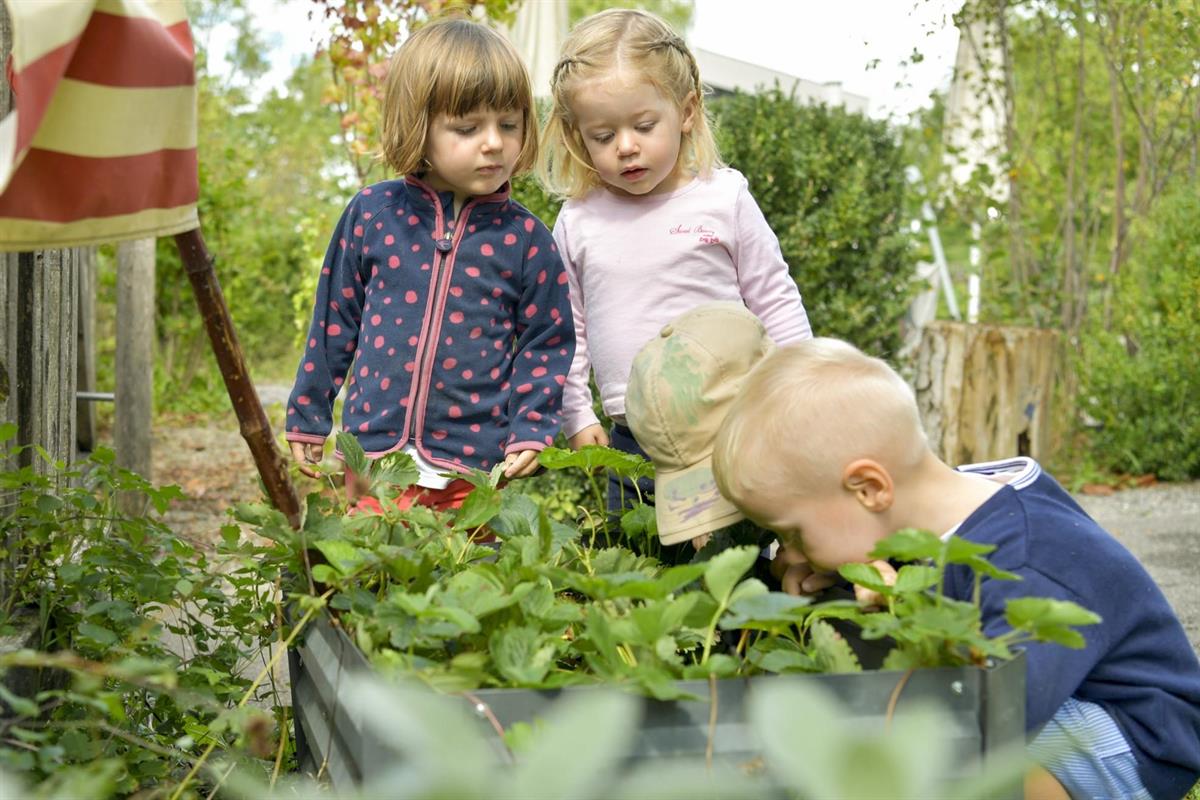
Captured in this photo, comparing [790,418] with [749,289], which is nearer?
[790,418]

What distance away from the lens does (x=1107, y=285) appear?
8094 mm

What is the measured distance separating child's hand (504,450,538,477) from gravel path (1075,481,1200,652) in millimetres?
2250

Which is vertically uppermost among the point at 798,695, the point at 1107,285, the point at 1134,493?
the point at 798,695

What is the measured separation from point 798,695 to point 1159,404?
7.11 meters

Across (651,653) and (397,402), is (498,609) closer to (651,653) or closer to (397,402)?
(651,653)

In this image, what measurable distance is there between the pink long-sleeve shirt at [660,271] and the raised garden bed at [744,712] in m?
1.52

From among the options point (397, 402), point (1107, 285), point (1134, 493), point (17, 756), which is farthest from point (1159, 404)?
point (17, 756)

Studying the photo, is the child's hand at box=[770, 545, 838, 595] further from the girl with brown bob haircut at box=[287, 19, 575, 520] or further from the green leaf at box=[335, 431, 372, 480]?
the girl with brown bob haircut at box=[287, 19, 575, 520]

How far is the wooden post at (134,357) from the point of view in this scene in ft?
15.8

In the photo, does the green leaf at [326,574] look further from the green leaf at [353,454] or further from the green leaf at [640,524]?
the green leaf at [640,524]

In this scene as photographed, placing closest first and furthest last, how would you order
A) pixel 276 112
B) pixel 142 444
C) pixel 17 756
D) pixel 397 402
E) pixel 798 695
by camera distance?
pixel 798 695
pixel 17 756
pixel 397 402
pixel 142 444
pixel 276 112

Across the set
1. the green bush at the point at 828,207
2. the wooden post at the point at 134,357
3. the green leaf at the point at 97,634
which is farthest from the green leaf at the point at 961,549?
the green bush at the point at 828,207

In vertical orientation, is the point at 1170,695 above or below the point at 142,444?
above

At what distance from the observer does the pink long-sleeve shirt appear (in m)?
2.68
